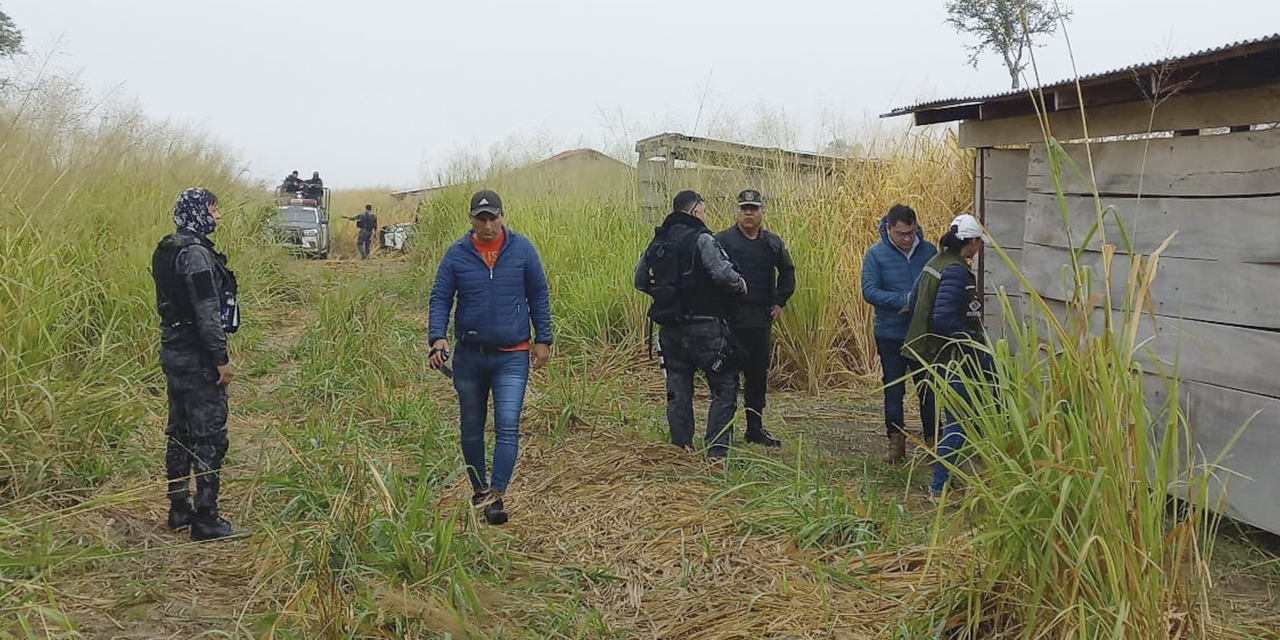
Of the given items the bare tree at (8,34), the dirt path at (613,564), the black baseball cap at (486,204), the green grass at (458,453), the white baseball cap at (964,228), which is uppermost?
the bare tree at (8,34)

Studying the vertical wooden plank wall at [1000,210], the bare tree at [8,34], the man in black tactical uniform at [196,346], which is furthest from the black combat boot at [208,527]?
the bare tree at [8,34]

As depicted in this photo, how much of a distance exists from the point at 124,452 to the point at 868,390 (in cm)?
528

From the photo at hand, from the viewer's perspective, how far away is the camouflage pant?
4680mm

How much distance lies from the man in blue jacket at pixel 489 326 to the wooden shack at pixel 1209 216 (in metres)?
2.45

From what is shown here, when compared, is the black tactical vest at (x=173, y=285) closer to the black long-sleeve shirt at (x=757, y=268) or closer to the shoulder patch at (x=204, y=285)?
the shoulder patch at (x=204, y=285)

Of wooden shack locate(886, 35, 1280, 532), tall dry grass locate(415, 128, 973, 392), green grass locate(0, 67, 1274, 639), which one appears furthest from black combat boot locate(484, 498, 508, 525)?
tall dry grass locate(415, 128, 973, 392)

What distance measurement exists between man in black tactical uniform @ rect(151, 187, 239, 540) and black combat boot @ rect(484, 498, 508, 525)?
117cm

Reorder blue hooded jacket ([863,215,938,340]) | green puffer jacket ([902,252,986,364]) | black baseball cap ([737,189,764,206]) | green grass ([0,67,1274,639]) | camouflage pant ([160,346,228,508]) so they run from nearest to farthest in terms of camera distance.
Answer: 1. green grass ([0,67,1274,639])
2. camouflage pant ([160,346,228,508])
3. green puffer jacket ([902,252,986,364])
4. blue hooded jacket ([863,215,938,340])
5. black baseball cap ([737,189,764,206])

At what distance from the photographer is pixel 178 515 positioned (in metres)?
4.85

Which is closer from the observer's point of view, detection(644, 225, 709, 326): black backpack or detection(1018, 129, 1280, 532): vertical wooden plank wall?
detection(1018, 129, 1280, 532): vertical wooden plank wall

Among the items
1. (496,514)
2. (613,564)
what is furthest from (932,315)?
(496,514)

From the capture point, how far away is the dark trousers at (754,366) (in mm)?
6449

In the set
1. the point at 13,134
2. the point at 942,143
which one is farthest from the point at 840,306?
the point at 13,134

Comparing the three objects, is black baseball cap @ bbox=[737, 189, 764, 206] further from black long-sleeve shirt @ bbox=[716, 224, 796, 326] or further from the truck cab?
the truck cab
